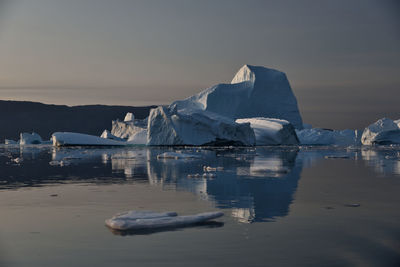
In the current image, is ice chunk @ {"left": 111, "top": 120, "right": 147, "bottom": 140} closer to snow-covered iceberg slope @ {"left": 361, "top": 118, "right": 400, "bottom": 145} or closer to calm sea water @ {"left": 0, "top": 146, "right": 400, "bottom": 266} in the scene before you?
snow-covered iceberg slope @ {"left": 361, "top": 118, "right": 400, "bottom": 145}

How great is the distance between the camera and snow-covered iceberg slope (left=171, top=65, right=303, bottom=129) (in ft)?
243

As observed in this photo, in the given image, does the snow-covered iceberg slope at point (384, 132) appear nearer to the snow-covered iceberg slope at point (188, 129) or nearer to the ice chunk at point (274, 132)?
the ice chunk at point (274, 132)

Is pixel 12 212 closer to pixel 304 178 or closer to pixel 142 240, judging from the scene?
pixel 142 240

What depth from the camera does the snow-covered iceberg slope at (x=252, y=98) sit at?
74125mm

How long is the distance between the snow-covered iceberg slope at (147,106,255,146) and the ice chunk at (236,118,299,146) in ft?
34.5

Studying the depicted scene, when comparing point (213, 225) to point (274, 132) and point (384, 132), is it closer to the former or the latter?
point (274, 132)

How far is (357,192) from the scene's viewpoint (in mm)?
11523

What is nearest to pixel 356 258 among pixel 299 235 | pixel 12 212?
pixel 299 235

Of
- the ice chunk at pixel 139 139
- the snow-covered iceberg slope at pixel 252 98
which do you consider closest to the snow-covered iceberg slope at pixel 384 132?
the snow-covered iceberg slope at pixel 252 98


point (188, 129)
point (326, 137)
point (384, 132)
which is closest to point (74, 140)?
point (188, 129)

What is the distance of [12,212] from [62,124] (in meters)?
141

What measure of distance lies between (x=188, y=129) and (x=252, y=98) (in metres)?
28.7

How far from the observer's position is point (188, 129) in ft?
164

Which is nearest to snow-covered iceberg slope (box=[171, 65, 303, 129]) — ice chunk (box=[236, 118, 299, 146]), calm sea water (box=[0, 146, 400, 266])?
ice chunk (box=[236, 118, 299, 146])
